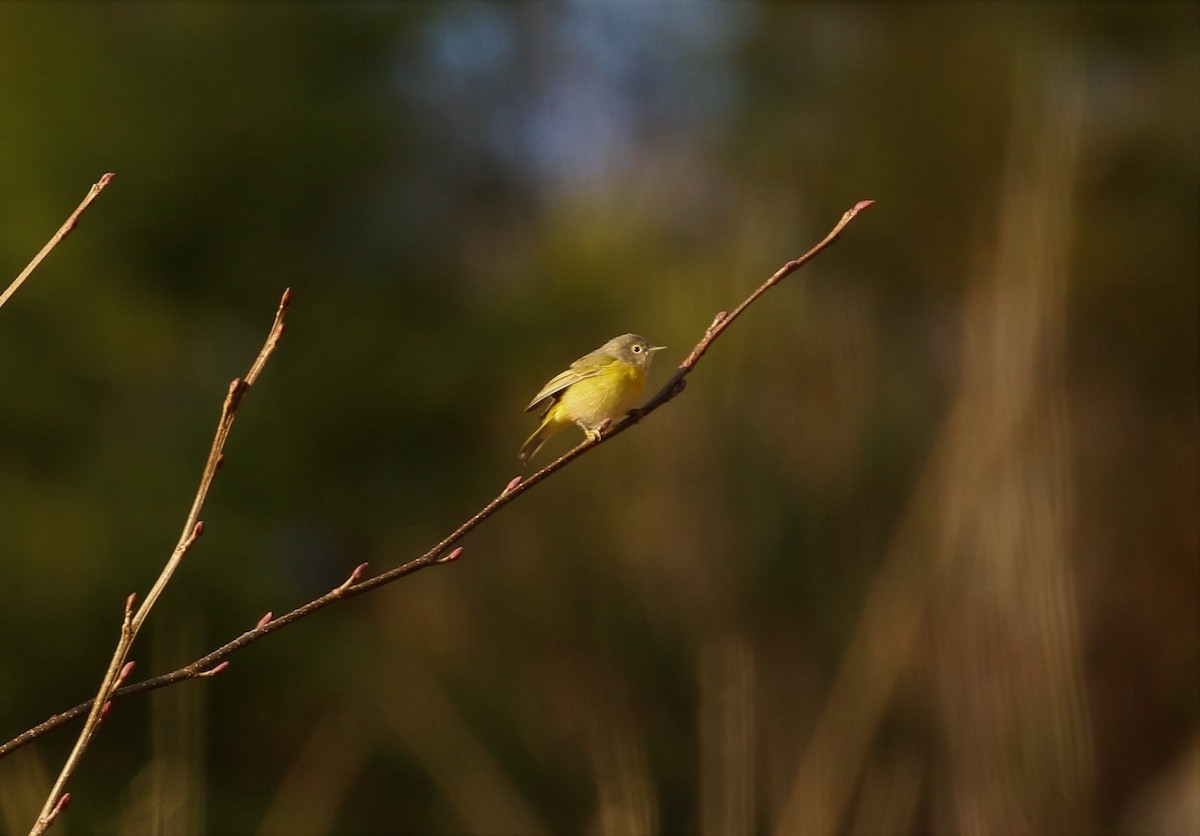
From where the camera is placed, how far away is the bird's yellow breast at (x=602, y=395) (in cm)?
372

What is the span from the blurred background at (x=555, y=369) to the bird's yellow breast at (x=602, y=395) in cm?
314

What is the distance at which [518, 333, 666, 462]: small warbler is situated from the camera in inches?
147

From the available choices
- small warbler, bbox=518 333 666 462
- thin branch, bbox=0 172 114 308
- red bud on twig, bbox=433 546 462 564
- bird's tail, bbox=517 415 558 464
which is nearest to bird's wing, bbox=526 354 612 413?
small warbler, bbox=518 333 666 462

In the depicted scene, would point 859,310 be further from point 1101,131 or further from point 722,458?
point 1101,131

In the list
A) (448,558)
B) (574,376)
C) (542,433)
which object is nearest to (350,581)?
(448,558)

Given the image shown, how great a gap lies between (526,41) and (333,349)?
5.22 metres

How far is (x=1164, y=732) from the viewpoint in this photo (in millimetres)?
11969

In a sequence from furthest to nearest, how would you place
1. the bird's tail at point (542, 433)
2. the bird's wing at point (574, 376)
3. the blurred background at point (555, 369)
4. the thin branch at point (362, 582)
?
the blurred background at point (555, 369), the bird's tail at point (542, 433), the bird's wing at point (574, 376), the thin branch at point (362, 582)

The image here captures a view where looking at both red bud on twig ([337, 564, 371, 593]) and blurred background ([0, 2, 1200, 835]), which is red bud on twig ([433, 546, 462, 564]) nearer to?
red bud on twig ([337, 564, 371, 593])

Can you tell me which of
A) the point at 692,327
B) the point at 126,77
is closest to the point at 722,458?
the point at 692,327

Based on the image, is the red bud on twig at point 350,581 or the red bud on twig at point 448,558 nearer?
the red bud on twig at point 350,581

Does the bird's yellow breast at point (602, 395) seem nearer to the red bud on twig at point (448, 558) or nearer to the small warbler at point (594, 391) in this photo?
the small warbler at point (594, 391)

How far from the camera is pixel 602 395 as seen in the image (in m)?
3.72

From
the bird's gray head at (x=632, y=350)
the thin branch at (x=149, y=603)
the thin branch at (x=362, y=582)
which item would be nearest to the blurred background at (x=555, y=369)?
the bird's gray head at (x=632, y=350)
